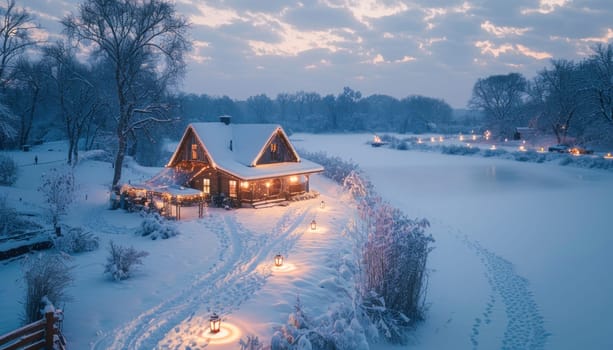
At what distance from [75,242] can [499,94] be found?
8751cm

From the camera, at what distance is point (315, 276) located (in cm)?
1219

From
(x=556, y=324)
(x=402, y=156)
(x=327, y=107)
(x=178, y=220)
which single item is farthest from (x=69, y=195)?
(x=327, y=107)

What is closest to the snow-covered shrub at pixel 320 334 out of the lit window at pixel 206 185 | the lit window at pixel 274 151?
the lit window at pixel 206 185

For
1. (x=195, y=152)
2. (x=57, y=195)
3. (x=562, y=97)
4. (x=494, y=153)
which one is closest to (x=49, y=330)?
(x=57, y=195)

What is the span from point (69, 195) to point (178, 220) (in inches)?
184

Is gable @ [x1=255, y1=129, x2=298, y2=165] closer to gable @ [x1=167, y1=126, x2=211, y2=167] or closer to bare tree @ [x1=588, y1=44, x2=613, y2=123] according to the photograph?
gable @ [x1=167, y1=126, x2=211, y2=167]

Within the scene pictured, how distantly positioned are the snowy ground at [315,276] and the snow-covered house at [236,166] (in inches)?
66.6

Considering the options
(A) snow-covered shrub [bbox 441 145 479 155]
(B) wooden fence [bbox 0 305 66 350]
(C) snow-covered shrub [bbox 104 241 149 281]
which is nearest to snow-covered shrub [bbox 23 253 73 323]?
(B) wooden fence [bbox 0 305 66 350]

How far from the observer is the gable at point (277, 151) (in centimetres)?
2419

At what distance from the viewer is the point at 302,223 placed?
19.2 meters

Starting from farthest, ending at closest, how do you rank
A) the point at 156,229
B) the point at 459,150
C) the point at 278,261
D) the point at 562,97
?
1. the point at 459,150
2. the point at 562,97
3. the point at 156,229
4. the point at 278,261

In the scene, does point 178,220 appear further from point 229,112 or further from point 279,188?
point 229,112

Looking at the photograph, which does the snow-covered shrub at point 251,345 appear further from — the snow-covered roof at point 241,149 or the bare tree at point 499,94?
the bare tree at point 499,94

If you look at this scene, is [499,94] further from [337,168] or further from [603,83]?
[337,168]
